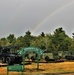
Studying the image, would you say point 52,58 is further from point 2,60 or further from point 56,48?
point 56,48

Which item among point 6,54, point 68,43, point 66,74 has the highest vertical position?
point 68,43

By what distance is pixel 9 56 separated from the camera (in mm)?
33219

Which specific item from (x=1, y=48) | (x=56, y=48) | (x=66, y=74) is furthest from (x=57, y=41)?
(x=66, y=74)

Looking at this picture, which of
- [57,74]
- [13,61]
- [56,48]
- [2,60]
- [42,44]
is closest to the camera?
[57,74]

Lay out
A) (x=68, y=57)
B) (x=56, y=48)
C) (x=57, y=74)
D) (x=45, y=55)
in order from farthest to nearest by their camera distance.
A: (x=56, y=48), (x=68, y=57), (x=45, y=55), (x=57, y=74)

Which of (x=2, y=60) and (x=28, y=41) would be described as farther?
(x=28, y=41)

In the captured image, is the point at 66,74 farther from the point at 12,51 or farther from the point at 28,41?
the point at 28,41

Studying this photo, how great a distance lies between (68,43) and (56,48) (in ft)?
16.3

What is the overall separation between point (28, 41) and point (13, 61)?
7533cm

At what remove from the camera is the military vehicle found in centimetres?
3241

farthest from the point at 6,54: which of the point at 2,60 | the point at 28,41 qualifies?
the point at 28,41

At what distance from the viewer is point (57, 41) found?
82.3 metres

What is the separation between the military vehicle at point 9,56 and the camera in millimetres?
32406

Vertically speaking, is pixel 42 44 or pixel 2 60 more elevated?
pixel 42 44
